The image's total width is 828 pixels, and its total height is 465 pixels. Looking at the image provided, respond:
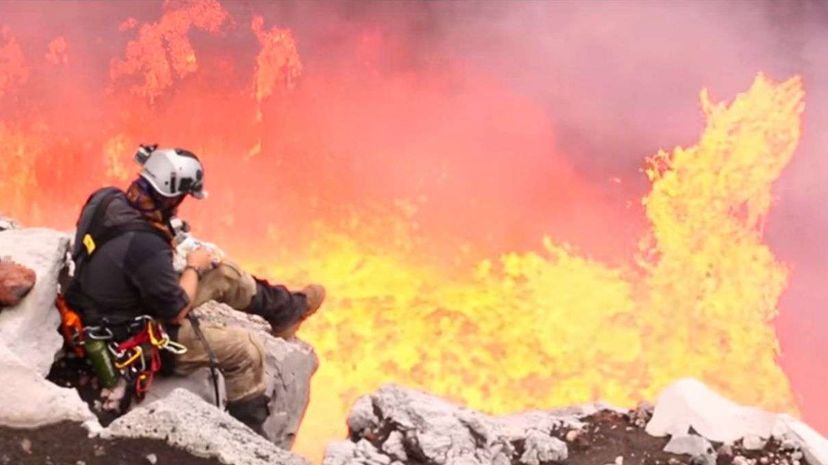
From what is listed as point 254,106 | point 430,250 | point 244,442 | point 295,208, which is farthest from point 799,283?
point 244,442

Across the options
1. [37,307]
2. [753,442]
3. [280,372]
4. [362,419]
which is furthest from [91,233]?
[753,442]

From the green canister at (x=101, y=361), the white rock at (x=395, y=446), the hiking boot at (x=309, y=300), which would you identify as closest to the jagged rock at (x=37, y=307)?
the green canister at (x=101, y=361)

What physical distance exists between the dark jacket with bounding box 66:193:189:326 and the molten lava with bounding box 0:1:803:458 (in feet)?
20.4

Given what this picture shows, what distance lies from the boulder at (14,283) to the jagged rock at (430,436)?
2.56 m

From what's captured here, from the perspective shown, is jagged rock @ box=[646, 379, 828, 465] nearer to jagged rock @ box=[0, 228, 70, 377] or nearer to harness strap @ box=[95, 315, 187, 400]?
harness strap @ box=[95, 315, 187, 400]

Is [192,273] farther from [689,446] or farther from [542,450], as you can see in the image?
[689,446]

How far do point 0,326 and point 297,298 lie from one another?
2.65m

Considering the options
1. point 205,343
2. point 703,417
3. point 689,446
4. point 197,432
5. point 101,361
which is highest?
point 703,417

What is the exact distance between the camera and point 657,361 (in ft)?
44.1

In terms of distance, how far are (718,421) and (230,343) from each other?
437 centimetres

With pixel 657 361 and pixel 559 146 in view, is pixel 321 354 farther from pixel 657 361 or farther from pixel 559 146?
pixel 559 146

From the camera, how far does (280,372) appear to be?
7.91 metres

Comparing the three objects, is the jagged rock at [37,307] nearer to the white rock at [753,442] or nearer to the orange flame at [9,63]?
the white rock at [753,442]

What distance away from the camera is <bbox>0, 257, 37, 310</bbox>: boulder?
640 cm
